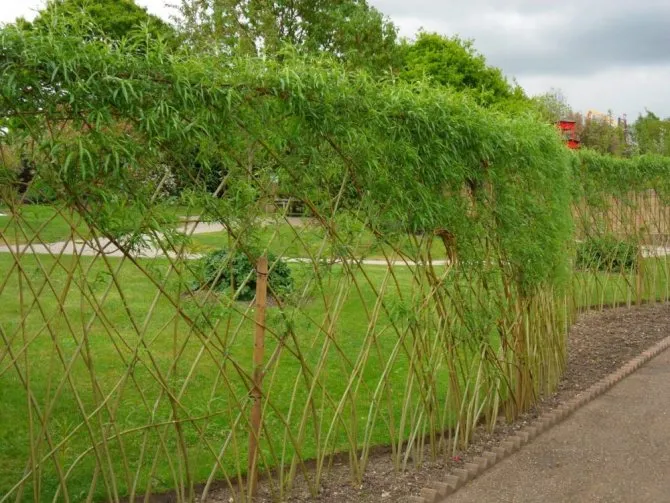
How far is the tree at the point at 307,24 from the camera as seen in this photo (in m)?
22.8

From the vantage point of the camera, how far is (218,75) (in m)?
3.22

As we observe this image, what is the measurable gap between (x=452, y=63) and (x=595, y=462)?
72.0ft

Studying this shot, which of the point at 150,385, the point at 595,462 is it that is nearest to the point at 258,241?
the point at 595,462

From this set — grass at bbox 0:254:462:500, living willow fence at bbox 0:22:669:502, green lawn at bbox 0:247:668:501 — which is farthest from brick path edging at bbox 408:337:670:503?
grass at bbox 0:254:462:500

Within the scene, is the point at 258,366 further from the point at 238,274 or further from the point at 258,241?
the point at 238,274

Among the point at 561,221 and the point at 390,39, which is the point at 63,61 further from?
the point at 390,39

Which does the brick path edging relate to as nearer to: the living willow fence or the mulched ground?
the mulched ground

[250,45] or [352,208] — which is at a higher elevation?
[250,45]

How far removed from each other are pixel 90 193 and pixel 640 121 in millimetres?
50749

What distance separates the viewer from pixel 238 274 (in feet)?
28.4

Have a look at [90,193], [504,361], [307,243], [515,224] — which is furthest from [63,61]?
[504,361]

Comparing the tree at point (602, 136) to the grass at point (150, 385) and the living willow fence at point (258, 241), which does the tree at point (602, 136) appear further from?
the living willow fence at point (258, 241)

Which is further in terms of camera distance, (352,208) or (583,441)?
(583,441)

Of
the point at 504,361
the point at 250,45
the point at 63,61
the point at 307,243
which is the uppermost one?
the point at 250,45
